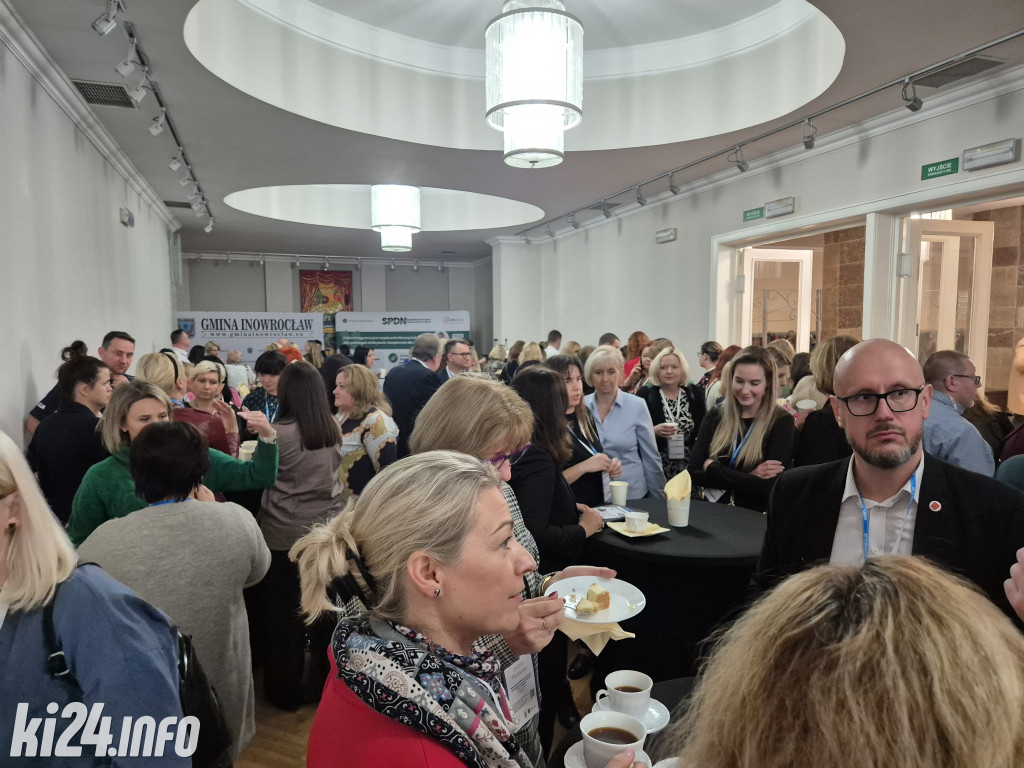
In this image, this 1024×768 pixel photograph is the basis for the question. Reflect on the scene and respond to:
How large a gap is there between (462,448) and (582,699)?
1.90 metres

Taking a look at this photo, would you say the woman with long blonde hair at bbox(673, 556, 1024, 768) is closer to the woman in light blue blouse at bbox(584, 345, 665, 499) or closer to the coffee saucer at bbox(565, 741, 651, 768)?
the coffee saucer at bbox(565, 741, 651, 768)

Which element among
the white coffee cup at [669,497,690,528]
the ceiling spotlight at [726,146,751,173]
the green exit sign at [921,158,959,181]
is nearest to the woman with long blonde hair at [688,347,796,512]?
the white coffee cup at [669,497,690,528]

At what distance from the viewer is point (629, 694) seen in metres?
1.30

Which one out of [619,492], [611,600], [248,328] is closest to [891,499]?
[611,600]

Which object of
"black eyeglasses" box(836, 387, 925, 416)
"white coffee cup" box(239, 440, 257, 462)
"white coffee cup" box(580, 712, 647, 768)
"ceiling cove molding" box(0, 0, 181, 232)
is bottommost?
"white coffee cup" box(580, 712, 647, 768)

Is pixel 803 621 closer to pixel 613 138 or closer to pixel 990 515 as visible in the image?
pixel 990 515

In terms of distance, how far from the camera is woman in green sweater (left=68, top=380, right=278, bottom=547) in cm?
218

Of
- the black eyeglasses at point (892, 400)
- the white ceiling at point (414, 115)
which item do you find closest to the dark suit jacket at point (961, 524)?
the black eyeglasses at point (892, 400)

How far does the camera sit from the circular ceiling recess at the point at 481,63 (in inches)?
184

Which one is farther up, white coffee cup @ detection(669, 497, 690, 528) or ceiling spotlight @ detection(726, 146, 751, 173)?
ceiling spotlight @ detection(726, 146, 751, 173)

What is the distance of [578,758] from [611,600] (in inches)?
26.8

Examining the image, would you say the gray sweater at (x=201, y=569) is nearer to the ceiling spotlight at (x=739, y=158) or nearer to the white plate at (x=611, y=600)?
the white plate at (x=611, y=600)

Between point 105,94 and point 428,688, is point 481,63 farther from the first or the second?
point 428,688

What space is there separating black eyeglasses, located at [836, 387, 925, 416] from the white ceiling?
2.76m
